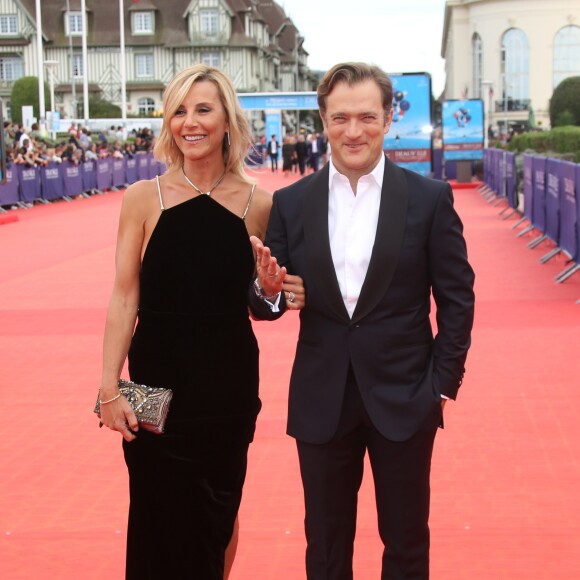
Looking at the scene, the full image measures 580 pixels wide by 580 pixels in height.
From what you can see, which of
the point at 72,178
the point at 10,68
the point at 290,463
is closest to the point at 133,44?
the point at 10,68

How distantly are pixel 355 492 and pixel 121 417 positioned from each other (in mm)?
800

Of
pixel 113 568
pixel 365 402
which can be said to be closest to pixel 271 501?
pixel 113 568

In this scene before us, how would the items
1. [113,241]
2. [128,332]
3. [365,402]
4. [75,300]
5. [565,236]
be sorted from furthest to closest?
[113,241], [565,236], [75,300], [128,332], [365,402]

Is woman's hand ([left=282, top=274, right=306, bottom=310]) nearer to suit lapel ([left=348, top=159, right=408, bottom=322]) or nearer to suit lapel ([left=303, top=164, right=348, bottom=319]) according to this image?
suit lapel ([left=303, top=164, right=348, bottom=319])

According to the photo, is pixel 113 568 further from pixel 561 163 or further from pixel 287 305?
pixel 561 163

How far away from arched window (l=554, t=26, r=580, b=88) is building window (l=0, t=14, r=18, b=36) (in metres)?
44.9

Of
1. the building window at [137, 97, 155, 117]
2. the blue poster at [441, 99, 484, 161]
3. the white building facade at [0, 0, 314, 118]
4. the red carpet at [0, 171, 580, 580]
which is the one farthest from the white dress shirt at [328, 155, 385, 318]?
the building window at [137, 97, 155, 117]

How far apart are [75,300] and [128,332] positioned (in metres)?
9.69

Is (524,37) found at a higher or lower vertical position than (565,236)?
higher

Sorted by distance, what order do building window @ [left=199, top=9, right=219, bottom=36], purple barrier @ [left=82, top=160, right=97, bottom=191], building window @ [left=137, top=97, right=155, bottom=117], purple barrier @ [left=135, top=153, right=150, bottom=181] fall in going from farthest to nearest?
building window @ [left=137, top=97, right=155, bottom=117] < building window @ [left=199, top=9, right=219, bottom=36] < purple barrier @ [left=135, top=153, right=150, bottom=181] < purple barrier @ [left=82, top=160, right=97, bottom=191]

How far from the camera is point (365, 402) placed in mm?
3793

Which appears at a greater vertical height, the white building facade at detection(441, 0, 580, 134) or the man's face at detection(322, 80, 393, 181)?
the white building facade at detection(441, 0, 580, 134)

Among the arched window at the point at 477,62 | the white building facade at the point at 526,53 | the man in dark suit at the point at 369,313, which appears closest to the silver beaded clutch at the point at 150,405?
the man in dark suit at the point at 369,313

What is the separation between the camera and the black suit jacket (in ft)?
12.4
